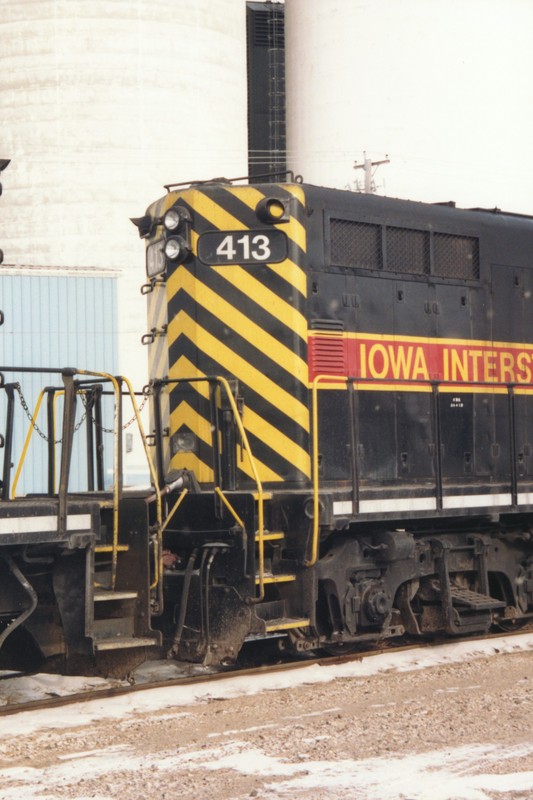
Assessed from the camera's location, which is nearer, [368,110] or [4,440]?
[4,440]

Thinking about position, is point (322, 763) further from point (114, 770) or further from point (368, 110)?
point (368, 110)

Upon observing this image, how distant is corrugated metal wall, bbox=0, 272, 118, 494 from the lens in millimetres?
21562

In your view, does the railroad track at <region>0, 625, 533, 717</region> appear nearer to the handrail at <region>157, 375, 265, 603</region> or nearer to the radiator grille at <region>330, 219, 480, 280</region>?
the handrail at <region>157, 375, 265, 603</region>

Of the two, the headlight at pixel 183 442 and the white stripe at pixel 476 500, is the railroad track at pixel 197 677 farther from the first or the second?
the headlight at pixel 183 442

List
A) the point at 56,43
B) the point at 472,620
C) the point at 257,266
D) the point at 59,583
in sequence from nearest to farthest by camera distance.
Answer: the point at 59,583
the point at 257,266
the point at 472,620
the point at 56,43

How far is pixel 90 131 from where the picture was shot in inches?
1059

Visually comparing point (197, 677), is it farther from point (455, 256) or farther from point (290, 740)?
point (455, 256)

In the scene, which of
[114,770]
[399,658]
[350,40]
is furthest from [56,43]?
[114,770]

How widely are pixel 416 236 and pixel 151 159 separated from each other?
62.6ft

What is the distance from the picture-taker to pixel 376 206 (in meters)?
8.81

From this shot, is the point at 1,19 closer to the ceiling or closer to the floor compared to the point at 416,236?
closer to the ceiling

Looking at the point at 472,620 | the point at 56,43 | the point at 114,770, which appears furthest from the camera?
the point at 56,43

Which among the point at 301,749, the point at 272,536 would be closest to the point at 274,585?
the point at 272,536

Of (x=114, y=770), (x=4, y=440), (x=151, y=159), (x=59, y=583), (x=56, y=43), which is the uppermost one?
(x=56, y=43)
